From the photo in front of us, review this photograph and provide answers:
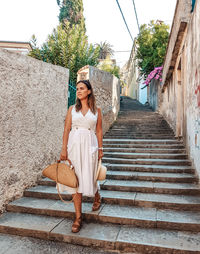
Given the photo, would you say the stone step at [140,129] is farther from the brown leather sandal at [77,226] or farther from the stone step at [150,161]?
the brown leather sandal at [77,226]

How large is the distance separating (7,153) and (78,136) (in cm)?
133

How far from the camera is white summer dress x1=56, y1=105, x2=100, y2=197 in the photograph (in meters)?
2.50

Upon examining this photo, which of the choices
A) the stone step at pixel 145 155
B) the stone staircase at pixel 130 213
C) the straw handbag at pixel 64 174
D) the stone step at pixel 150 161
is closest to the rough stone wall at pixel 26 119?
the stone staircase at pixel 130 213

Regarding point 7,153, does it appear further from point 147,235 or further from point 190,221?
point 190,221

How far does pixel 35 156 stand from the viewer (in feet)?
12.6

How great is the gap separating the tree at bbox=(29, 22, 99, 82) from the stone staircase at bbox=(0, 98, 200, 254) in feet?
23.3

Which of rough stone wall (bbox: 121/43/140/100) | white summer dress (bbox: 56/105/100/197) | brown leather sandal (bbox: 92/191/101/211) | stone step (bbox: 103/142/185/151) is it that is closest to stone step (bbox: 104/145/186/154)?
stone step (bbox: 103/142/185/151)

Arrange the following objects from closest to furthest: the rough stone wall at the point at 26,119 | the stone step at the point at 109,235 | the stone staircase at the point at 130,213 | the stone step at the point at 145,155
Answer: the stone step at the point at 109,235 < the stone staircase at the point at 130,213 < the rough stone wall at the point at 26,119 < the stone step at the point at 145,155

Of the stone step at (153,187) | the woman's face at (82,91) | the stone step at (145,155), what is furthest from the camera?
the stone step at (145,155)

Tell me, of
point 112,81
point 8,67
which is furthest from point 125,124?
point 8,67

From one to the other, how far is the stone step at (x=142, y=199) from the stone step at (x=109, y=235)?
0.51m

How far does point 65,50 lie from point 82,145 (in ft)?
28.8

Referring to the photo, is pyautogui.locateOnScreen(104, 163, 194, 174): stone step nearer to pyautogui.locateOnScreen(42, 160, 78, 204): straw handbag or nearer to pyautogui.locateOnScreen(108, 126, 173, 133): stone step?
pyautogui.locateOnScreen(42, 160, 78, 204): straw handbag

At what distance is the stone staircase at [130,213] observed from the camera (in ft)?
7.54
